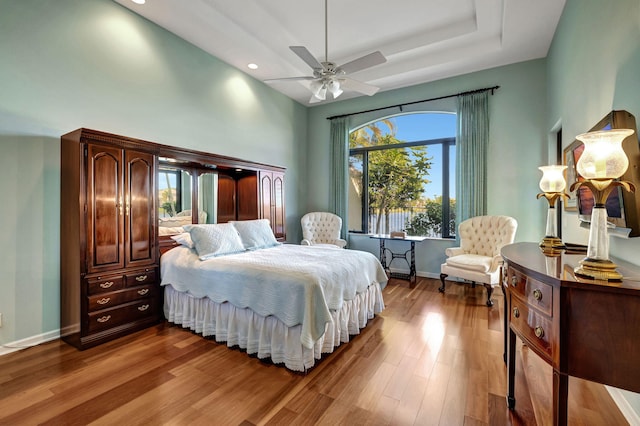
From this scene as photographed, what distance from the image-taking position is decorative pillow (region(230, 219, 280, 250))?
146 inches

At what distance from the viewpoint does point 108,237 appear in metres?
2.77

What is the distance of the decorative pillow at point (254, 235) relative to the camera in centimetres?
371

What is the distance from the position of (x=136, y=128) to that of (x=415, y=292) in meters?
4.32

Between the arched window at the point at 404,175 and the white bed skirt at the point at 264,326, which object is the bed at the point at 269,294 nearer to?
the white bed skirt at the point at 264,326

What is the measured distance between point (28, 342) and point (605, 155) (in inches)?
175

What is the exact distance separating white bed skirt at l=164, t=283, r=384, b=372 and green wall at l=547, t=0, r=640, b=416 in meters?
1.92

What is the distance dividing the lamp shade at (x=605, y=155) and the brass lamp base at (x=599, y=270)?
1.27 feet

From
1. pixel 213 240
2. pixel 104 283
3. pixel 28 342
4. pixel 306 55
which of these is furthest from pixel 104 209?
pixel 306 55

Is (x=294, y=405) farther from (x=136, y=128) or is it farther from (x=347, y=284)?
(x=136, y=128)

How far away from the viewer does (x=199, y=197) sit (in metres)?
4.13

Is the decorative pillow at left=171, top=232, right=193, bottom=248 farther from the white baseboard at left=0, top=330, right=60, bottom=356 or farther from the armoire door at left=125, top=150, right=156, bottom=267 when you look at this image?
the white baseboard at left=0, top=330, right=60, bottom=356

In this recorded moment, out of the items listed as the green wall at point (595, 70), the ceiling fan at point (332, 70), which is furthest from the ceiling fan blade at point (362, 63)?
the green wall at point (595, 70)

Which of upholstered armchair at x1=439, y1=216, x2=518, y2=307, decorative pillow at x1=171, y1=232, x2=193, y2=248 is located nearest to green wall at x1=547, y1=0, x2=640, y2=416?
upholstered armchair at x1=439, y1=216, x2=518, y2=307

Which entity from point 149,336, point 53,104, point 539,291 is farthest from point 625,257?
point 53,104
